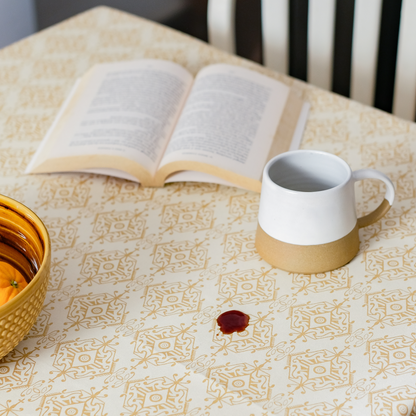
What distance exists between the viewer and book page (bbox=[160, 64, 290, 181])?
32.6 inches

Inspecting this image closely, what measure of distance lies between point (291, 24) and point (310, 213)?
1.19 meters

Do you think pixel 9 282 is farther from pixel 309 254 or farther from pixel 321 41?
pixel 321 41

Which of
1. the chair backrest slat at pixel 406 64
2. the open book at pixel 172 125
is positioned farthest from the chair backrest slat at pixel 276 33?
the open book at pixel 172 125

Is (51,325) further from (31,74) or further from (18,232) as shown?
(31,74)

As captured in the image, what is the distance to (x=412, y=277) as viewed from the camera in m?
0.68

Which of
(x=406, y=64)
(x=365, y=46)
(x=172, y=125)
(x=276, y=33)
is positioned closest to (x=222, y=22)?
(x=276, y=33)

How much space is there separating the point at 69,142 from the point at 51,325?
340 mm

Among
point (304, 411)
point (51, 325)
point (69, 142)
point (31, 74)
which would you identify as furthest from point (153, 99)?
point (304, 411)

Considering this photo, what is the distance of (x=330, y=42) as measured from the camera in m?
1.38

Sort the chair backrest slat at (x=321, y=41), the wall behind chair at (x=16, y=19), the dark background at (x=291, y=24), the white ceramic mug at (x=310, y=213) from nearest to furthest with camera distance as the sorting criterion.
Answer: the white ceramic mug at (x=310, y=213) → the chair backrest slat at (x=321, y=41) → the dark background at (x=291, y=24) → the wall behind chair at (x=16, y=19)

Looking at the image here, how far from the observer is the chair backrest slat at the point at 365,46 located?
129 centimetres

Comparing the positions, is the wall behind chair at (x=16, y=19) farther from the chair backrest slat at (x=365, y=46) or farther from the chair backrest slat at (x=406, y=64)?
the chair backrest slat at (x=406, y=64)

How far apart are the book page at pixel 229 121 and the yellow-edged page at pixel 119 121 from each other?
1.2 inches

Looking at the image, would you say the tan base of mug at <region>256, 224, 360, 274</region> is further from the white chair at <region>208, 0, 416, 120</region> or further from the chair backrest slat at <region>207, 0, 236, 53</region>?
the chair backrest slat at <region>207, 0, 236, 53</region>
